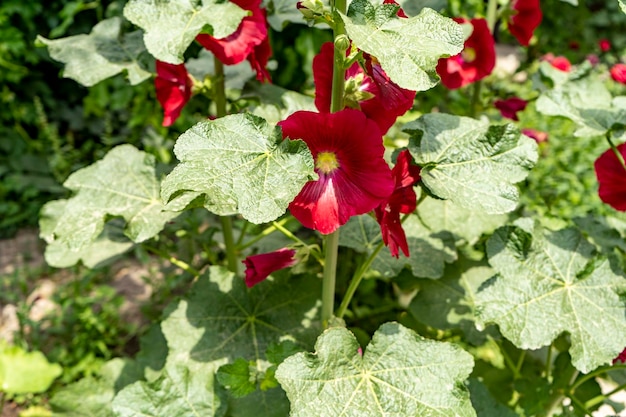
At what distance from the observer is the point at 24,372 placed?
68.7 inches

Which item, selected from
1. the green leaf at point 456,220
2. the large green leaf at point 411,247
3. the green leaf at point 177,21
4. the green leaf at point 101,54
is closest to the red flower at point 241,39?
the green leaf at point 177,21

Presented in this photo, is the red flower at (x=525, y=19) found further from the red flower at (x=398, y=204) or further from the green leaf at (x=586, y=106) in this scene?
the red flower at (x=398, y=204)

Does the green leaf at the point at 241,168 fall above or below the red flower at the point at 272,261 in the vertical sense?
above

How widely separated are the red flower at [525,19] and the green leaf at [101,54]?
1069 mm

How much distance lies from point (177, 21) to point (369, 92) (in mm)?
356

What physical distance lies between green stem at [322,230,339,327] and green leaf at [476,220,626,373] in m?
0.29

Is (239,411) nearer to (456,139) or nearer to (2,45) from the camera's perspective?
(456,139)


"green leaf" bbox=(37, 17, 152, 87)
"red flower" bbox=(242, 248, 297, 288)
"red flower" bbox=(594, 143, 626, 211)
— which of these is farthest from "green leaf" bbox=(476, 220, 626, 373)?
"green leaf" bbox=(37, 17, 152, 87)

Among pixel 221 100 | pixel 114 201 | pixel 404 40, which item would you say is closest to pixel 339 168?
pixel 404 40

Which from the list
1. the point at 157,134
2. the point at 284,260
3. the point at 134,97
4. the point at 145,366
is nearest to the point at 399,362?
the point at 284,260

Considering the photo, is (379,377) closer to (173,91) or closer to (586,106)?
(173,91)

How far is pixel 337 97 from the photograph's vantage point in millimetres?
979

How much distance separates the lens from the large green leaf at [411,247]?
4.68 ft

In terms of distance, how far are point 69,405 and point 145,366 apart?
0.69 ft
